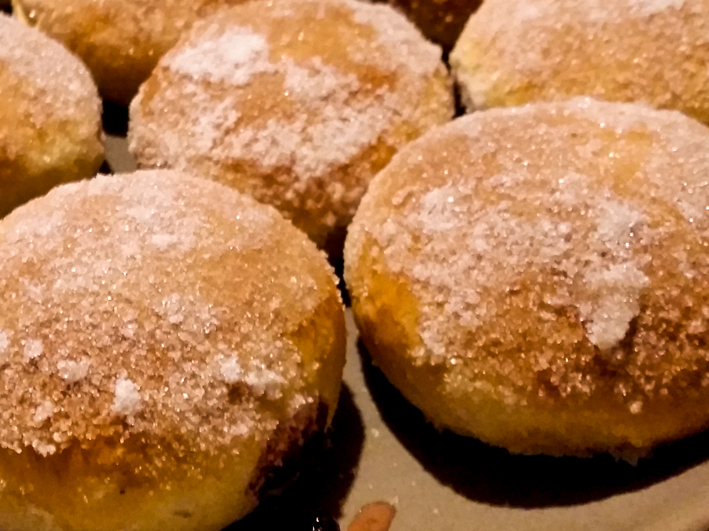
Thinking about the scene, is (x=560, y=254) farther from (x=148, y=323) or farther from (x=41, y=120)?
(x=41, y=120)

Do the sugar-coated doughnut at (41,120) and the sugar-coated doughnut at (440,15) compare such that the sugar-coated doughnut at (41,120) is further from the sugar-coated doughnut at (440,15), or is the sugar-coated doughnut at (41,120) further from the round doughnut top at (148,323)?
the sugar-coated doughnut at (440,15)

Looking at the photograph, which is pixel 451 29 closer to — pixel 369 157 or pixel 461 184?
pixel 369 157

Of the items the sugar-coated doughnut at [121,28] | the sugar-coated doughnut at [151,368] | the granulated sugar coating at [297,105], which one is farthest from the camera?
the sugar-coated doughnut at [121,28]

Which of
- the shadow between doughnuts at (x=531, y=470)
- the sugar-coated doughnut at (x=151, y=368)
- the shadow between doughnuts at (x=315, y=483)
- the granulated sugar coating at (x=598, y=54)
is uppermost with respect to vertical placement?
the granulated sugar coating at (x=598, y=54)

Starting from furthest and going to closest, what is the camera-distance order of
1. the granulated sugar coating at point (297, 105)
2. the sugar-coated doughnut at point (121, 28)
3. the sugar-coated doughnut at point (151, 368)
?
the sugar-coated doughnut at point (121, 28) < the granulated sugar coating at point (297, 105) < the sugar-coated doughnut at point (151, 368)

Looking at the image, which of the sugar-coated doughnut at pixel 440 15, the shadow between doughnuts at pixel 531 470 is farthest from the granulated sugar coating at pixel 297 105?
the shadow between doughnuts at pixel 531 470

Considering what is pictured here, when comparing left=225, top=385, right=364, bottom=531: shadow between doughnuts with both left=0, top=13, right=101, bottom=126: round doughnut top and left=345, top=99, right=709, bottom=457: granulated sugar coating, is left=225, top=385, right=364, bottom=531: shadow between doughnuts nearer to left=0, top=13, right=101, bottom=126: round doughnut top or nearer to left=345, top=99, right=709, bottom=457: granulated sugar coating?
left=345, top=99, right=709, bottom=457: granulated sugar coating
